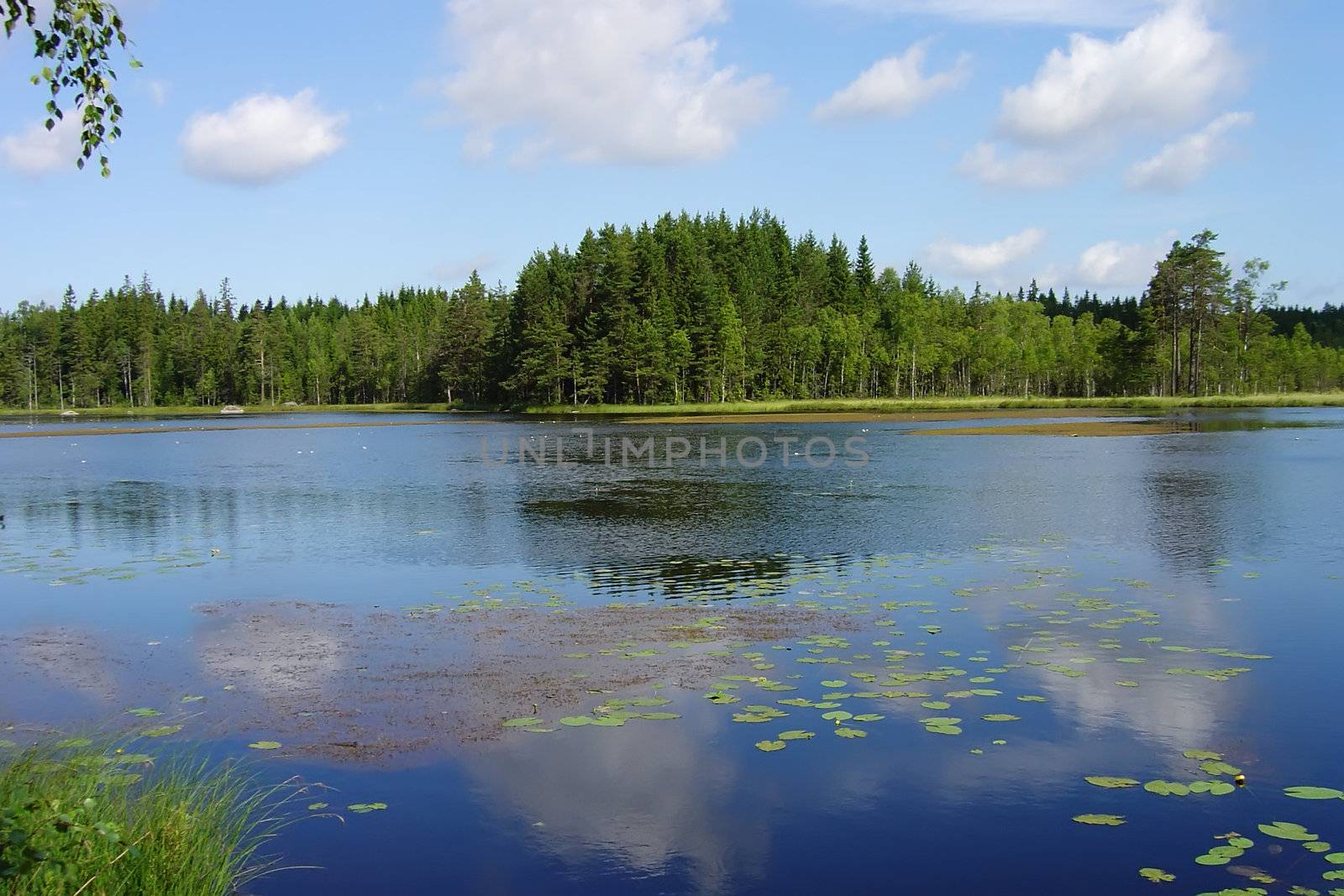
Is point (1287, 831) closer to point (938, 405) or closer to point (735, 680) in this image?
point (735, 680)

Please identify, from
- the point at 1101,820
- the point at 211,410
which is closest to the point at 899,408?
the point at 211,410

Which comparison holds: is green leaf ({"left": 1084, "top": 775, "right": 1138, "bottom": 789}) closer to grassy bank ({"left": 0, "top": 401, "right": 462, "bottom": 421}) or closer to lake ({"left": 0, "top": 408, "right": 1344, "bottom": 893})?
lake ({"left": 0, "top": 408, "right": 1344, "bottom": 893})

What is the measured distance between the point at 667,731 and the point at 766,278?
403 feet

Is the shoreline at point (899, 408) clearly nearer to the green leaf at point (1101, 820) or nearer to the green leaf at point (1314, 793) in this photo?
the green leaf at point (1314, 793)

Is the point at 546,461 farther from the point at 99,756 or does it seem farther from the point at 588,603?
the point at 99,756

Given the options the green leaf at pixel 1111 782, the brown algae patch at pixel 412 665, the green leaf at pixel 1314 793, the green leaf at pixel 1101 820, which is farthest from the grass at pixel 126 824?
the green leaf at pixel 1314 793

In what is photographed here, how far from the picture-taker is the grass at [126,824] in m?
4.68

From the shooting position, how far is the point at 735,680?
38.5 ft

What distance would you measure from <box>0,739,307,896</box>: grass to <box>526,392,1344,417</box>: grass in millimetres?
93069

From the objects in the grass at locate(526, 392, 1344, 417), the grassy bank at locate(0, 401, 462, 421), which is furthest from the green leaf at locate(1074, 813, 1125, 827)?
the grassy bank at locate(0, 401, 462, 421)

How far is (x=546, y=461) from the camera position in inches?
1860

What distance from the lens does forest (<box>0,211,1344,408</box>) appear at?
113188mm

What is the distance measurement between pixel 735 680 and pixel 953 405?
10471 cm

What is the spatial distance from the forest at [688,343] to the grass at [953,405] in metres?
3.52
